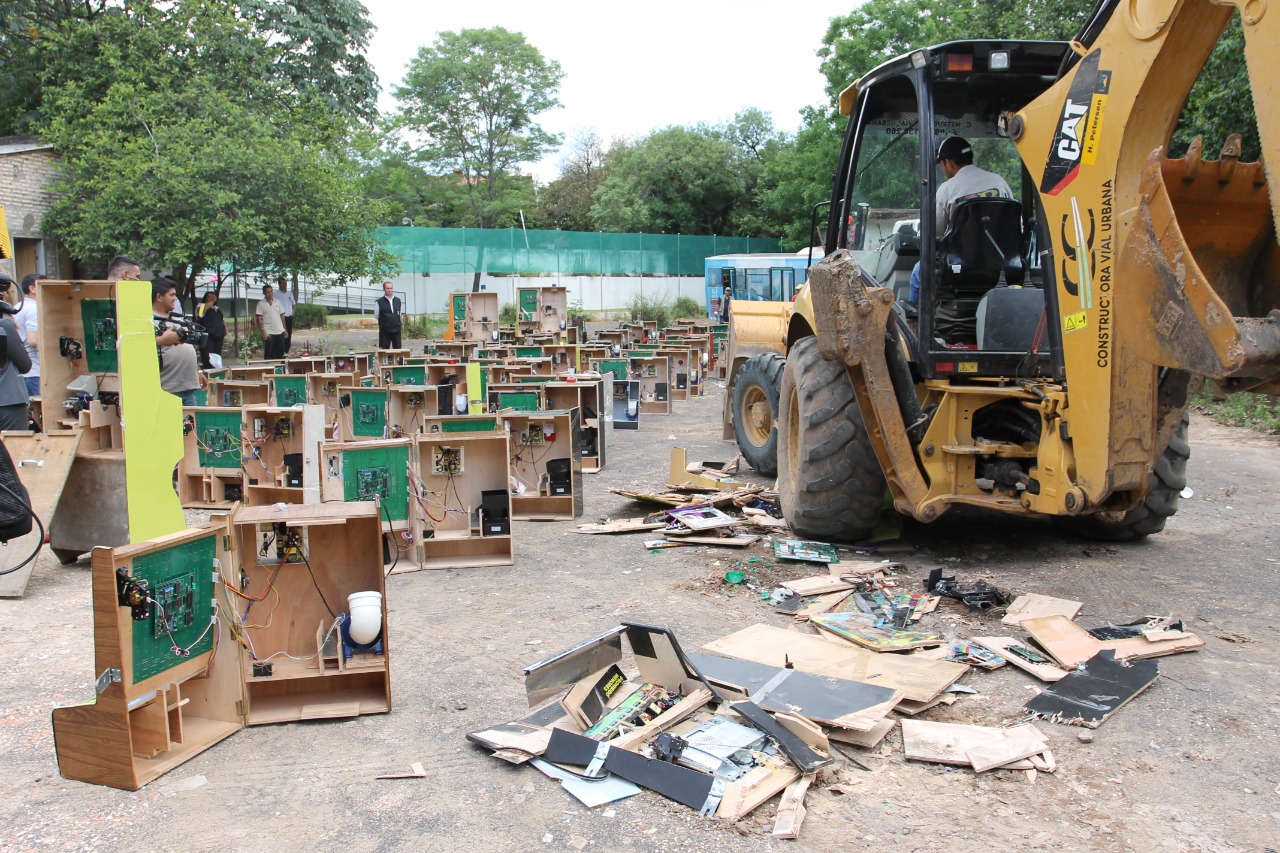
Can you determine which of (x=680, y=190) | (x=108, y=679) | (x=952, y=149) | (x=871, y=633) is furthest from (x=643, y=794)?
(x=680, y=190)

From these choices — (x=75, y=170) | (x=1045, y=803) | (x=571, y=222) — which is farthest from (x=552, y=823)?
(x=571, y=222)

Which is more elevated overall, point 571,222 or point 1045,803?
point 571,222

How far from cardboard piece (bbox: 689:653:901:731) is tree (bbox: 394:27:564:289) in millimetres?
55894

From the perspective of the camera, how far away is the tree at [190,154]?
2034 cm

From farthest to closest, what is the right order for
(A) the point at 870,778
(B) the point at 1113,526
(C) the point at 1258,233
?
(B) the point at 1113,526 → (C) the point at 1258,233 → (A) the point at 870,778

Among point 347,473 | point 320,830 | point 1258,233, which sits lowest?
point 320,830

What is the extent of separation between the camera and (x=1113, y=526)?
7344mm

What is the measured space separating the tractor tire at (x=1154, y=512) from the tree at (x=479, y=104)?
177 ft

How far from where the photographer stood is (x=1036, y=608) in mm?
5984

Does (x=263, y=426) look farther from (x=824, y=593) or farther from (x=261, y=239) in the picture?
(x=261, y=239)

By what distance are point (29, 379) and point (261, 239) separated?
11.1 meters

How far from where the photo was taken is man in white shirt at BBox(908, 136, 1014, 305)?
6.69 meters

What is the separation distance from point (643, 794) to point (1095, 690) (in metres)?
2.33

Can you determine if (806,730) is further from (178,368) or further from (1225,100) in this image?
(1225,100)
